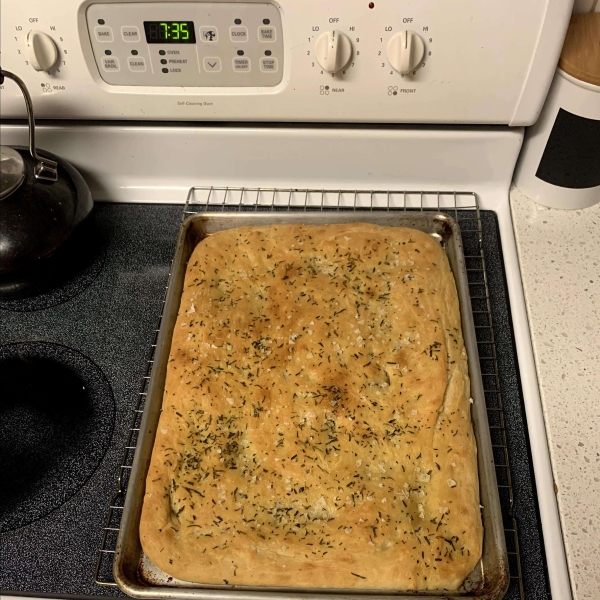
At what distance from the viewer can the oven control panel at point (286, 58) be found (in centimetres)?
92

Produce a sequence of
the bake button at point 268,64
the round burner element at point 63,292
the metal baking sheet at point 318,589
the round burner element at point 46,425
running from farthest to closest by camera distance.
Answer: the round burner element at point 63,292 < the bake button at point 268,64 < the round burner element at point 46,425 < the metal baking sheet at point 318,589

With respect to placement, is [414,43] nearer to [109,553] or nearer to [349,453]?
[349,453]

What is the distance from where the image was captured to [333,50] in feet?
3.04

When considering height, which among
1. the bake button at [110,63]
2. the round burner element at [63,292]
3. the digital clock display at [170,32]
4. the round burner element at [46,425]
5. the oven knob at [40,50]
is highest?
the digital clock display at [170,32]

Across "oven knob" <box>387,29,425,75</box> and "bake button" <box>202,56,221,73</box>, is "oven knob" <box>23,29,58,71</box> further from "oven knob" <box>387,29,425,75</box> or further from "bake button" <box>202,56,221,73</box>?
"oven knob" <box>387,29,425,75</box>

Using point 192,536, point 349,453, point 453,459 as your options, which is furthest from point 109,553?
point 453,459

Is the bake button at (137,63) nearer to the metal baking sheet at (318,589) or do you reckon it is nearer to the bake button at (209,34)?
the bake button at (209,34)

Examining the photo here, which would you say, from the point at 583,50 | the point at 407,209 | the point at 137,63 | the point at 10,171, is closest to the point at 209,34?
the point at 137,63

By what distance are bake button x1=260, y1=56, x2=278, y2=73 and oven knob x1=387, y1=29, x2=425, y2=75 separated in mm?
199

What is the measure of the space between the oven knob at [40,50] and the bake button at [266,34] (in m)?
0.36

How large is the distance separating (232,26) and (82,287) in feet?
1.88

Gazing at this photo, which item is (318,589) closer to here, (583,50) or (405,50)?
(405,50)

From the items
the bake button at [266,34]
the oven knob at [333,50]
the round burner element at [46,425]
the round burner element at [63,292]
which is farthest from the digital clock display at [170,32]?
the round burner element at [46,425]

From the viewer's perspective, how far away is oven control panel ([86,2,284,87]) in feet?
3.09
